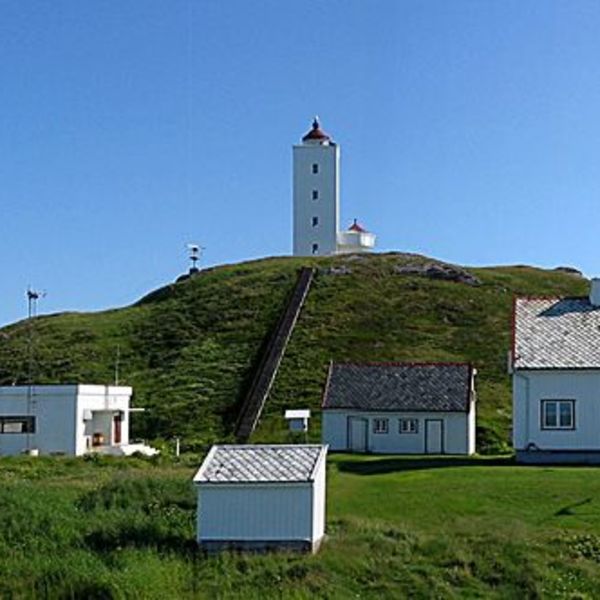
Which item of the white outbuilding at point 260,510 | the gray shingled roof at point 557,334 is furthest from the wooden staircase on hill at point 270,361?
Answer: the white outbuilding at point 260,510

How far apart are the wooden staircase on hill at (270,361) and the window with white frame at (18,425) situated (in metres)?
8.83

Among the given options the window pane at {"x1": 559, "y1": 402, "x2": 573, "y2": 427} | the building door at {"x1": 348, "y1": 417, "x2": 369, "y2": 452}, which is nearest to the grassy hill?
the building door at {"x1": 348, "y1": 417, "x2": 369, "y2": 452}

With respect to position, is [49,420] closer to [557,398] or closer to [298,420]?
[298,420]

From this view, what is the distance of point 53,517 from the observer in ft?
91.4

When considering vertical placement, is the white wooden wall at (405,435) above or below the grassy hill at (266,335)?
below

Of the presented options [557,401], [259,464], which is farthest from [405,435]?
[259,464]

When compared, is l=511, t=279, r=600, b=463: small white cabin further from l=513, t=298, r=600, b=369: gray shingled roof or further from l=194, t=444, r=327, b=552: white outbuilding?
l=194, t=444, r=327, b=552: white outbuilding

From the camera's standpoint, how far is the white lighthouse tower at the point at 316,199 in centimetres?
9625

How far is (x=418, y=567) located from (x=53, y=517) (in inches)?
327

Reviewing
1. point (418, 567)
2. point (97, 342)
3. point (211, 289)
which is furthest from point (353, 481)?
point (211, 289)

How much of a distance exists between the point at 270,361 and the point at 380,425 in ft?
57.2

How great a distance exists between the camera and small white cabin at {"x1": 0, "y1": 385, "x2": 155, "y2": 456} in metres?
53.7

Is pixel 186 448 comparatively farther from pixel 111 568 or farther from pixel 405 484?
pixel 111 568

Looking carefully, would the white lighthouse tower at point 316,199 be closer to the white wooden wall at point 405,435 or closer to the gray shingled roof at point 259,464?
the white wooden wall at point 405,435
